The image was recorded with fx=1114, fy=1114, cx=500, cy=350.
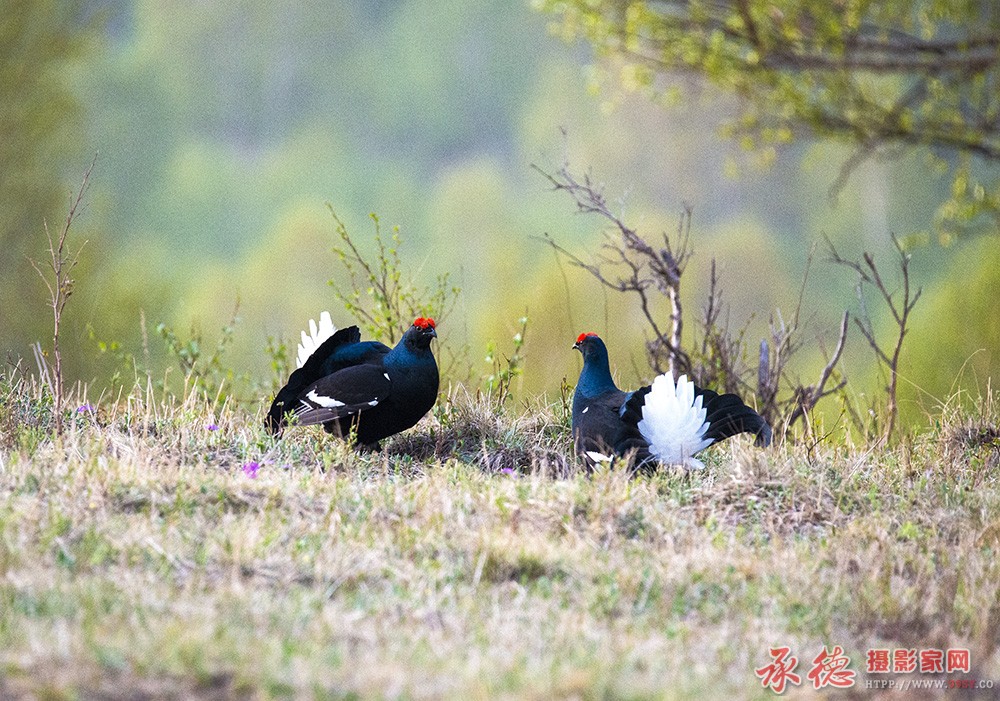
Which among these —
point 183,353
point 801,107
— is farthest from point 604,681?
point 183,353

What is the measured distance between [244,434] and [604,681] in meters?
3.31

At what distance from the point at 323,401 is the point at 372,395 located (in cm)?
30

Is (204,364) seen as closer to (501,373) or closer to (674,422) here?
(501,373)

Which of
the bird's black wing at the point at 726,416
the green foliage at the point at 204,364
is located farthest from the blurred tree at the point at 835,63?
the green foliage at the point at 204,364

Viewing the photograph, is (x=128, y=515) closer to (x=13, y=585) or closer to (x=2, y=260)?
(x=13, y=585)

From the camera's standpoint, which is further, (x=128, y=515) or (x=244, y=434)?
(x=244, y=434)

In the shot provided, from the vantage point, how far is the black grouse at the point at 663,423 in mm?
5461

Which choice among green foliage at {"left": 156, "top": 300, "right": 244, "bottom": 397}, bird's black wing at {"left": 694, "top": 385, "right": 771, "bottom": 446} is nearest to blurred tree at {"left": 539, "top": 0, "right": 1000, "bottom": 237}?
bird's black wing at {"left": 694, "top": 385, "right": 771, "bottom": 446}

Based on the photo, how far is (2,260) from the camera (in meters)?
13.8

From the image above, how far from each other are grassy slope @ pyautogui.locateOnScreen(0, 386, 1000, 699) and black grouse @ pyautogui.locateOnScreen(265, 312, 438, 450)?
18 cm

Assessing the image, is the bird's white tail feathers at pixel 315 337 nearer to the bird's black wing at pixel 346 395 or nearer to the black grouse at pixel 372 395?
the black grouse at pixel 372 395

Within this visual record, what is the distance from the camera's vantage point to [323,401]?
5.87 m

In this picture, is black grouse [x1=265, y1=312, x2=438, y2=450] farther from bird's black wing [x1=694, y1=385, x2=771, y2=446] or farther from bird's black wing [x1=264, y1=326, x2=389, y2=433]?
bird's black wing [x1=694, y1=385, x2=771, y2=446]

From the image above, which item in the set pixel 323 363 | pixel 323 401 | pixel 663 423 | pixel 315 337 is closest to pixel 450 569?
pixel 663 423
